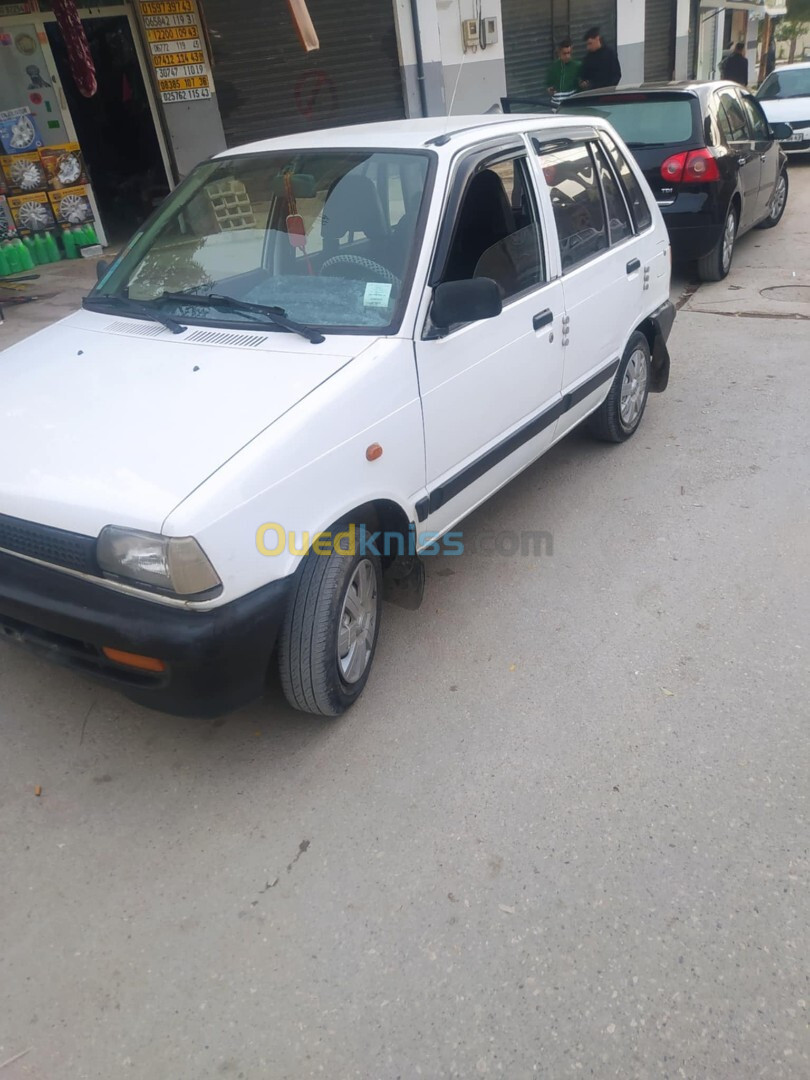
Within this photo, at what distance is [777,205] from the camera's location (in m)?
9.95

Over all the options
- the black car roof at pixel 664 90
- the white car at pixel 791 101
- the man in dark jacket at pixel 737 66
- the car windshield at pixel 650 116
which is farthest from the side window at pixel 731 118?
the man in dark jacket at pixel 737 66

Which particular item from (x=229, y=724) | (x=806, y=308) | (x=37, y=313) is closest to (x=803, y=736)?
(x=229, y=724)

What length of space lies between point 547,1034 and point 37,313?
24.7 feet

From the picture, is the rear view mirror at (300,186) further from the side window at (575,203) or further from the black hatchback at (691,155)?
the black hatchback at (691,155)

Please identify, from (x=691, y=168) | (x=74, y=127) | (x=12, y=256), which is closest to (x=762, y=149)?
(x=691, y=168)

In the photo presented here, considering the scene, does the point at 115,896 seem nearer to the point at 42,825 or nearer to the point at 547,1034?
the point at 42,825

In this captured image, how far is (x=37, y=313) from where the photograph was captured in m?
7.64

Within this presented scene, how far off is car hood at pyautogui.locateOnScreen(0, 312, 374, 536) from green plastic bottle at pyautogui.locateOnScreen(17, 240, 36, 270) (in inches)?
286

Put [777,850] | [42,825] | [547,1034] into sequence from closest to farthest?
1. [547,1034]
2. [777,850]
3. [42,825]

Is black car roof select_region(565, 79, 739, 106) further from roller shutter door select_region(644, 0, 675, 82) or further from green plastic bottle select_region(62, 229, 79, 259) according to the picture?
roller shutter door select_region(644, 0, 675, 82)

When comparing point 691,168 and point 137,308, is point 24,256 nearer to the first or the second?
point 691,168

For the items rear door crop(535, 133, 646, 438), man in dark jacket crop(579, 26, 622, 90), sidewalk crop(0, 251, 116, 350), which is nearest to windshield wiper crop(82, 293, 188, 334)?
rear door crop(535, 133, 646, 438)

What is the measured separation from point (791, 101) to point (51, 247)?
1243 centimetres

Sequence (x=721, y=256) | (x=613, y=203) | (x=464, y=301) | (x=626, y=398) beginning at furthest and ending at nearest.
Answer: (x=721, y=256) → (x=626, y=398) → (x=613, y=203) → (x=464, y=301)
